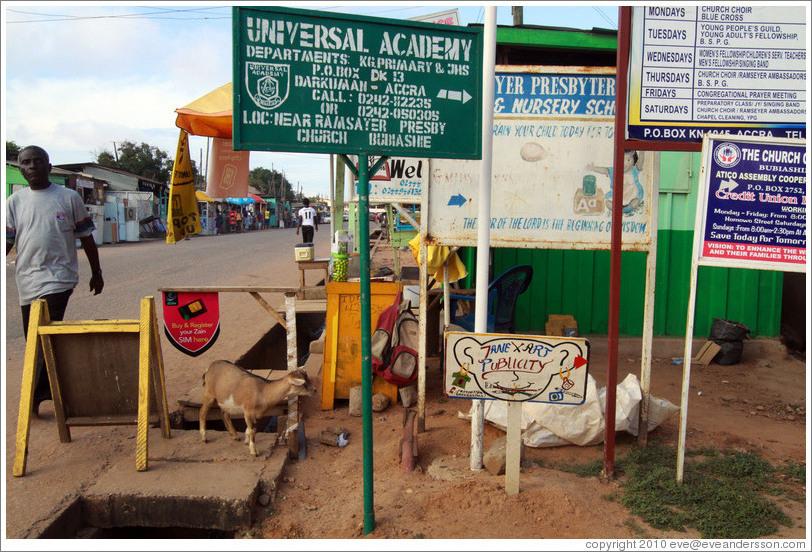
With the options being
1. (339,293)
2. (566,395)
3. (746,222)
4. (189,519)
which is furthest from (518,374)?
(339,293)

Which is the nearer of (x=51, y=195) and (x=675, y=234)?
(x=51, y=195)

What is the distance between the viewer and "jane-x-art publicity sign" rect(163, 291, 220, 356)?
4562 millimetres

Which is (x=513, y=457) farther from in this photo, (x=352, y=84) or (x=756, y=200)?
(x=352, y=84)

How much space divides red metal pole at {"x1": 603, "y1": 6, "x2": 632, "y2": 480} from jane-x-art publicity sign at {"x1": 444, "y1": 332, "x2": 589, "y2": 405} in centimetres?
44

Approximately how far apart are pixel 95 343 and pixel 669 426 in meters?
4.31

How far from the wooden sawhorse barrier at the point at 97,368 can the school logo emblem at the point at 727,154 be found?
3.72 m

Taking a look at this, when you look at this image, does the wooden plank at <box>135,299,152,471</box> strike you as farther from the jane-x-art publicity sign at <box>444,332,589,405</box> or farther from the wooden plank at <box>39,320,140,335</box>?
the jane-x-art publicity sign at <box>444,332,589,405</box>

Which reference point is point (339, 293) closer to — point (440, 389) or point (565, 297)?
point (440, 389)

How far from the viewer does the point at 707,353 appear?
7.15m

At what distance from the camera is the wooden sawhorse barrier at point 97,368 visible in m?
3.86

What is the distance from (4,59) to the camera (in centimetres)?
367

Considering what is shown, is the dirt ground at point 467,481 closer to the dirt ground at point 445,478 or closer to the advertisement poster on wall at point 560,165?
the dirt ground at point 445,478

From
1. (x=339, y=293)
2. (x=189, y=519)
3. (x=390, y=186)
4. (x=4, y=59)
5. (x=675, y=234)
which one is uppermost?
(x=4, y=59)

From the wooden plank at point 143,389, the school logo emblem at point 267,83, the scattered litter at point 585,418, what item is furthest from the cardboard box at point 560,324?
the school logo emblem at point 267,83
